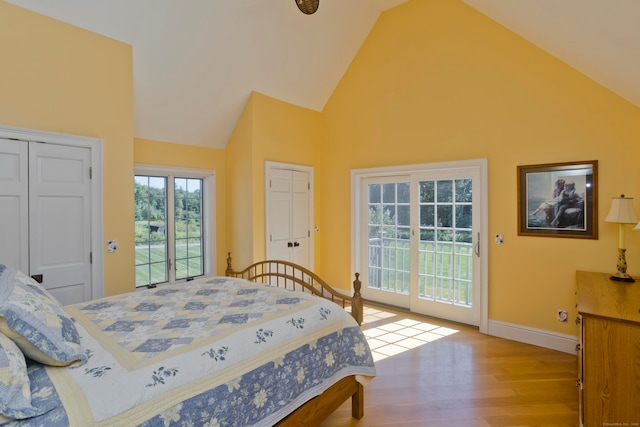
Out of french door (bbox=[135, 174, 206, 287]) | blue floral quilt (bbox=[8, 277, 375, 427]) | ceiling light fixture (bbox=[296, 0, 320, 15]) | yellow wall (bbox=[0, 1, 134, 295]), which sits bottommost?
blue floral quilt (bbox=[8, 277, 375, 427])

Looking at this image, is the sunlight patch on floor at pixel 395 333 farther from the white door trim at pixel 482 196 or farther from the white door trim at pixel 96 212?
the white door trim at pixel 96 212

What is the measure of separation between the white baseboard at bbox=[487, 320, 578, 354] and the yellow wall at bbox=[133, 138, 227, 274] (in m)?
3.41

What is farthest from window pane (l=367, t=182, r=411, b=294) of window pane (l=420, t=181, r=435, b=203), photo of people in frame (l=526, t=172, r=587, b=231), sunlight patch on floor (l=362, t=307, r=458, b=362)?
photo of people in frame (l=526, t=172, r=587, b=231)

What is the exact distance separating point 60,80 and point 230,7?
1.63 meters

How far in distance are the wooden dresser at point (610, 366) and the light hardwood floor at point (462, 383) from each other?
16.0 inches

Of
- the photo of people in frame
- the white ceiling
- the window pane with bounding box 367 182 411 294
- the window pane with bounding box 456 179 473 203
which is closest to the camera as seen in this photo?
the white ceiling

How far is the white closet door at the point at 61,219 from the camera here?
2637mm

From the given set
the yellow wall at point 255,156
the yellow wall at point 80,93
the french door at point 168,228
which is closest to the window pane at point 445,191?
the yellow wall at point 255,156

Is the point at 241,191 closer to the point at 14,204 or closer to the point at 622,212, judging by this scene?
the point at 14,204

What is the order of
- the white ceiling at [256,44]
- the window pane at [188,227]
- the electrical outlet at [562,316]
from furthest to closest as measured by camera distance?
the window pane at [188,227] → the electrical outlet at [562,316] → the white ceiling at [256,44]

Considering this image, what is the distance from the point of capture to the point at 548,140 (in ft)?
10.7

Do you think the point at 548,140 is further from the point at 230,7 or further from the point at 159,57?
the point at 159,57

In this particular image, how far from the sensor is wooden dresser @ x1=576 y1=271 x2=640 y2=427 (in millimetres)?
1825

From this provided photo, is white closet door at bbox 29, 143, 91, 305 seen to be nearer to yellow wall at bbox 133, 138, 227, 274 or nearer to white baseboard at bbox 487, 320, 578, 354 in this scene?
yellow wall at bbox 133, 138, 227, 274
